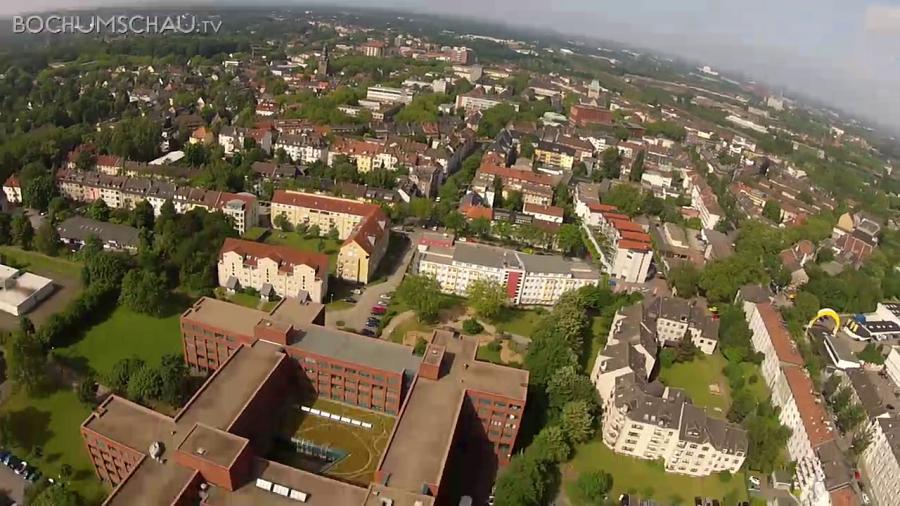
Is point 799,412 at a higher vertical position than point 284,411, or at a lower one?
higher

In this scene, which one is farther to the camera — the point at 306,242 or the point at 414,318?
the point at 306,242

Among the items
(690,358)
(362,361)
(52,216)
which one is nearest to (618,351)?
(690,358)

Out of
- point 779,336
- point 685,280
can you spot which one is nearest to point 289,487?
point 779,336

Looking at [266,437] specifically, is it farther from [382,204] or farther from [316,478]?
[382,204]

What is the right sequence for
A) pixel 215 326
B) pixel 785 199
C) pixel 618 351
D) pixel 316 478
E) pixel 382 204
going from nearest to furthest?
pixel 316 478, pixel 215 326, pixel 618 351, pixel 382 204, pixel 785 199

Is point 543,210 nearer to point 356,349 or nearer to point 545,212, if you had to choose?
point 545,212

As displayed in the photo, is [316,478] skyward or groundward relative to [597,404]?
skyward

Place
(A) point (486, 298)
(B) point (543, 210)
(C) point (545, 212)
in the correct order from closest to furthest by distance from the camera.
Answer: (A) point (486, 298)
(C) point (545, 212)
(B) point (543, 210)
